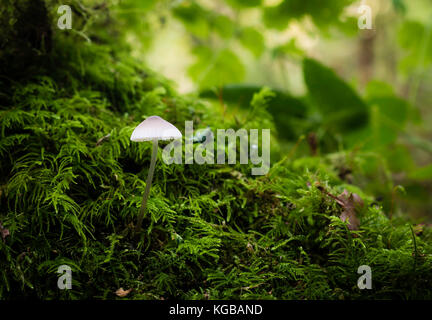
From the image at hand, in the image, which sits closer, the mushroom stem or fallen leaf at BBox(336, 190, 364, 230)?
the mushroom stem

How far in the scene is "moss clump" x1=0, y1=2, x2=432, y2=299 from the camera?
0.90 m

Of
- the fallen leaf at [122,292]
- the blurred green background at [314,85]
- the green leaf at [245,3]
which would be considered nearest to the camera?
the fallen leaf at [122,292]

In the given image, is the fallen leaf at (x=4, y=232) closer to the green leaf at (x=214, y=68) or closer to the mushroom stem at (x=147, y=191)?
the mushroom stem at (x=147, y=191)

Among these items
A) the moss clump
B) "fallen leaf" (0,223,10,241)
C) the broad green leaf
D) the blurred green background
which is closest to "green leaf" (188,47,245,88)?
the blurred green background

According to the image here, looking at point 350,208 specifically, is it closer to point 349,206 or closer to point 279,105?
point 349,206

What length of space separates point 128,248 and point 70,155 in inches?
17.0

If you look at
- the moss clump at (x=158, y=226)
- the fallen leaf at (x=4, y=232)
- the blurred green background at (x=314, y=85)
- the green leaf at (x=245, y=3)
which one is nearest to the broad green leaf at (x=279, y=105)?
the blurred green background at (x=314, y=85)

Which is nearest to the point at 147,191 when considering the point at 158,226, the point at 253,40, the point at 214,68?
the point at 158,226

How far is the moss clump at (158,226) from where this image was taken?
0.90m

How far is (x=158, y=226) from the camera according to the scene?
104 centimetres

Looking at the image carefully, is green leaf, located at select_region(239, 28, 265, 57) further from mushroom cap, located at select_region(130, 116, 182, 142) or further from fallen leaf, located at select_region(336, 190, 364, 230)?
mushroom cap, located at select_region(130, 116, 182, 142)

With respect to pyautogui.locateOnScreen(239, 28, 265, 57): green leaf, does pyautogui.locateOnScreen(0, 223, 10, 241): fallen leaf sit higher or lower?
lower

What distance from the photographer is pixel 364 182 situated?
6.38 ft
